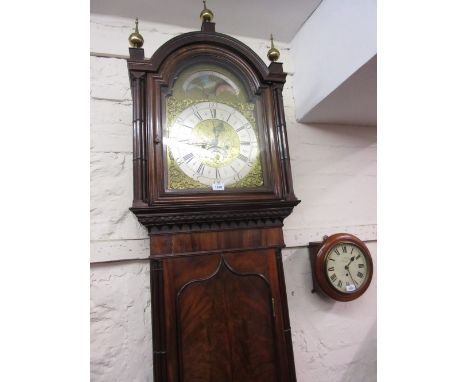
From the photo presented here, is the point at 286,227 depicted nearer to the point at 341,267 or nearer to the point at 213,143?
the point at 341,267

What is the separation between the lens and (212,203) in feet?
2.66

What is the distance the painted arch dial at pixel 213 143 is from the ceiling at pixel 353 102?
1.27 ft

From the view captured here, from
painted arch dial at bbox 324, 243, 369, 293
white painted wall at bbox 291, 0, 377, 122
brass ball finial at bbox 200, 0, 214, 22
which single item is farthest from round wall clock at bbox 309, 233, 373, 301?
brass ball finial at bbox 200, 0, 214, 22

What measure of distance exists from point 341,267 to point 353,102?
0.63 m

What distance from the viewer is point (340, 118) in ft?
4.20

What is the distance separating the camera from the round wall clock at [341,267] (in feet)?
3.59

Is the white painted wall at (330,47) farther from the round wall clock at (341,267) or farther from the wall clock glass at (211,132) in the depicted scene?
the round wall clock at (341,267)

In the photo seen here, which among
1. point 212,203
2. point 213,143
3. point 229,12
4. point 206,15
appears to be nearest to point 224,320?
Answer: point 212,203

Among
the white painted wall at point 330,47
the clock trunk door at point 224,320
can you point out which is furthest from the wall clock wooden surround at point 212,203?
the white painted wall at point 330,47

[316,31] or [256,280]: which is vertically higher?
[316,31]
